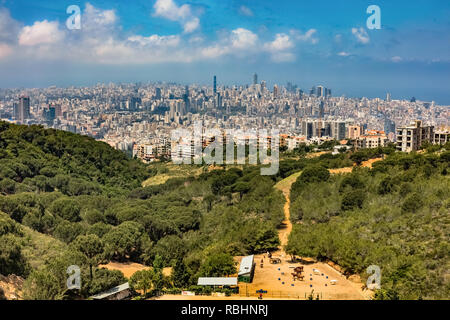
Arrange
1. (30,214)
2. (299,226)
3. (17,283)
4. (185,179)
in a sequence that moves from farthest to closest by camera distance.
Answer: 1. (185,179)
2. (30,214)
3. (299,226)
4. (17,283)

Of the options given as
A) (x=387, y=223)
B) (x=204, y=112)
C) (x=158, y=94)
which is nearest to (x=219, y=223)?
(x=387, y=223)

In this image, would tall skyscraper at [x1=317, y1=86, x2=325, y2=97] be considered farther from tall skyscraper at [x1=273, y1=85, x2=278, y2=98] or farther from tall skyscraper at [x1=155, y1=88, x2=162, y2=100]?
tall skyscraper at [x1=155, y1=88, x2=162, y2=100]

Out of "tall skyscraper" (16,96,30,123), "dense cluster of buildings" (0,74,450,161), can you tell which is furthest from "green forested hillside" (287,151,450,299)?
"tall skyscraper" (16,96,30,123)

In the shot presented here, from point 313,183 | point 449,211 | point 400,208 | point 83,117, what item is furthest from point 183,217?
point 83,117
